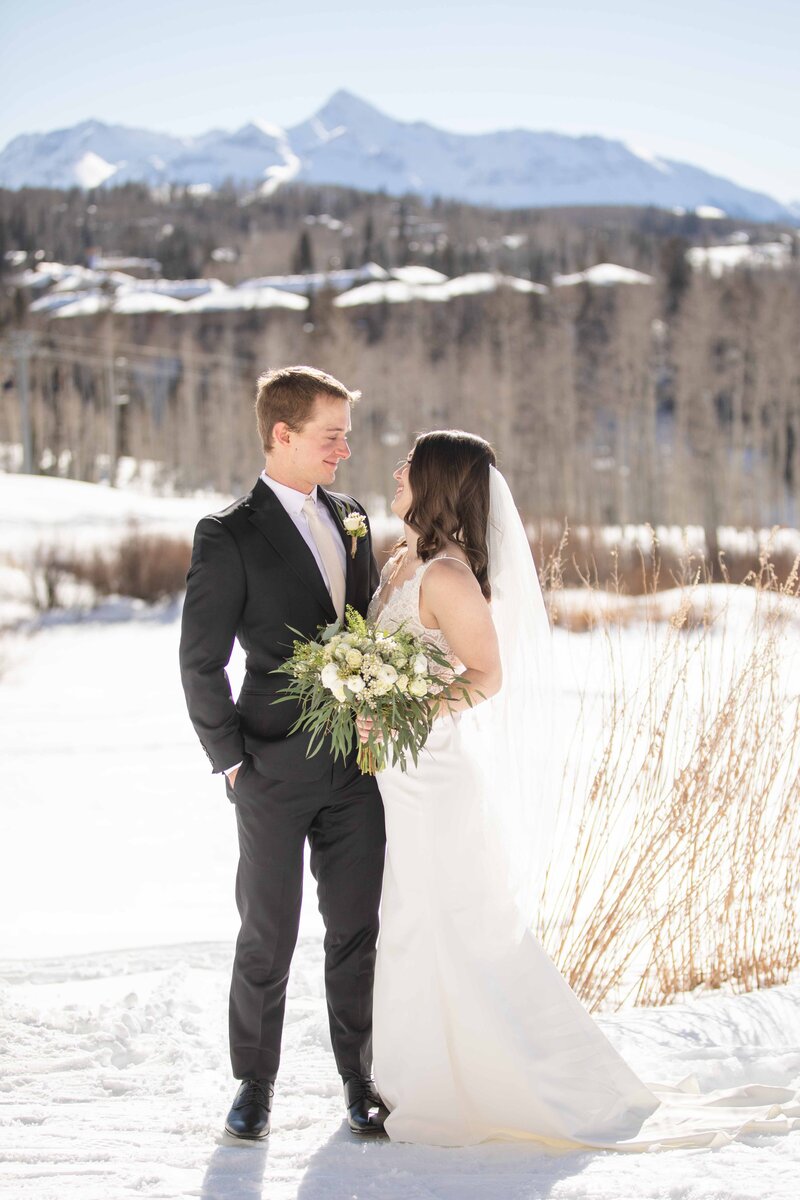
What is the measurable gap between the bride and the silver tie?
0.14 m

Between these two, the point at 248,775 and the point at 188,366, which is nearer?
the point at 248,775

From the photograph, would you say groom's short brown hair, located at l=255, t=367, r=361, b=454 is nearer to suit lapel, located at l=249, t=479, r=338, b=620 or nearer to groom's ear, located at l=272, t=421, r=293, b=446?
groom's ear, located at l=272, t=421, r=293, b=446

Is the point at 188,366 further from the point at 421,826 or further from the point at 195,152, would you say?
the point at 195,152

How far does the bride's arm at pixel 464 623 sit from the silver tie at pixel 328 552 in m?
0.27

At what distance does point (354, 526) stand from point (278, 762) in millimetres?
617

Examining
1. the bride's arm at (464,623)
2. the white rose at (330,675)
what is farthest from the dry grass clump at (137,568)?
the white rose at (330,675)

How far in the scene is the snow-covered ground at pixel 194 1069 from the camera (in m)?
2.59

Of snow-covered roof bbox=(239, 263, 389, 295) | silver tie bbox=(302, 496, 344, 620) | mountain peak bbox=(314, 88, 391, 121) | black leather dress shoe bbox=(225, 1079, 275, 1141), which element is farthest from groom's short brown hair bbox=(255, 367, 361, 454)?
mountain peak bbox=(314, 88, 391, 121)

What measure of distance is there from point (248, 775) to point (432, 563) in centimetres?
70

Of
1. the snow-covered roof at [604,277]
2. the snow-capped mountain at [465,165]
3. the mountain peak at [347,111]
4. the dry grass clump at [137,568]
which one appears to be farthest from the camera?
the mountain peak at [347,111]

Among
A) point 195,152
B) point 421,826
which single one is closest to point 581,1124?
point 421,826

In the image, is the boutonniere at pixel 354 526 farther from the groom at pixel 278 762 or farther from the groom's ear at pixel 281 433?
the groom's ear at pixel 281 433

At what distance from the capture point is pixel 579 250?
63.8 m

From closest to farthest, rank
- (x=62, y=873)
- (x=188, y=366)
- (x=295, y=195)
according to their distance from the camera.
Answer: (x=62, y=873) → (x=188, y=366) → (x=295, y=195)
